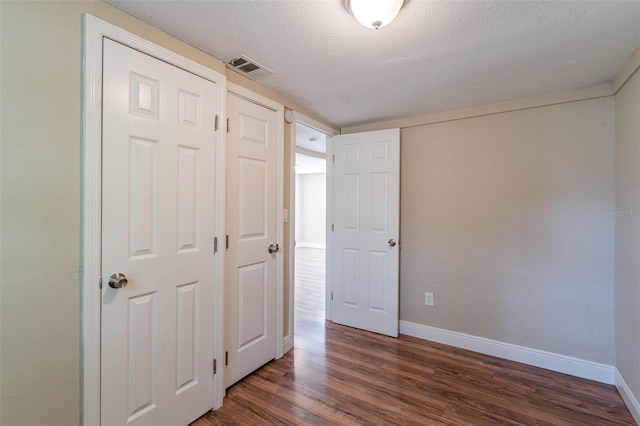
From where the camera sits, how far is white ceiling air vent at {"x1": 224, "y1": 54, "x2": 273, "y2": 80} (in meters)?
1.84

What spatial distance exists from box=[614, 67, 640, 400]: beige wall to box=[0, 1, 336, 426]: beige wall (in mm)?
3165

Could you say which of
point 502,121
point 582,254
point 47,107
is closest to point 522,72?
point 502,121

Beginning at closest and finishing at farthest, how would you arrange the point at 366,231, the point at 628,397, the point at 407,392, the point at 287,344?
the point at 628,397 < the point at 407,392 < the point at 287,344 < the point at 366,231

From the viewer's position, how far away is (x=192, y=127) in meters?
1.69

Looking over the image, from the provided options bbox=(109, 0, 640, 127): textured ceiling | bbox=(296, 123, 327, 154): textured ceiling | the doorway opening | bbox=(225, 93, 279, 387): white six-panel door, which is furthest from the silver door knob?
bbox=(296, 123, 327, 154): textured ceiling

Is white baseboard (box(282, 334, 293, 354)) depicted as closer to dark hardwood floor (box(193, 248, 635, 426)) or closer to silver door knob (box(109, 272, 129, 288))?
dark hardwood floor (box(193, 248, 635, 426))

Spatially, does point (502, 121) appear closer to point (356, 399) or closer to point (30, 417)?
point (356, 399)

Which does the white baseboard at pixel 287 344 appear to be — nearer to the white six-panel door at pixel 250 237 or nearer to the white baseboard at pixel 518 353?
the white six-panel door at pixel 250 237

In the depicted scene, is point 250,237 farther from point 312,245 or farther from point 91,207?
point 312,245

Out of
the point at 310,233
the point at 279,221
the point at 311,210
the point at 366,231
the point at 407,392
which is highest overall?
the point at 311,210

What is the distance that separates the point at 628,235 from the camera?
1889 mm

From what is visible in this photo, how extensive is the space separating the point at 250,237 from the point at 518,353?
8.45 ft

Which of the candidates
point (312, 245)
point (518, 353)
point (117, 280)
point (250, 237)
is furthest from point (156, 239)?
point (312, 245)

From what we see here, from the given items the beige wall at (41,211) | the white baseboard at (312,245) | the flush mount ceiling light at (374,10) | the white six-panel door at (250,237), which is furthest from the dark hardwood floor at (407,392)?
the white baseboard at (312,245)
